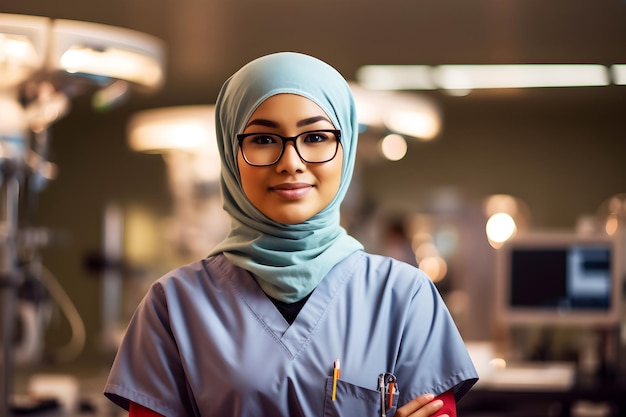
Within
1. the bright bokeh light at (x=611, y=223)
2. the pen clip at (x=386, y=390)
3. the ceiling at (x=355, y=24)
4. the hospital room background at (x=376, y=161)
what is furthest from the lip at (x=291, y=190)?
the ceiling at (x=355, y=24)

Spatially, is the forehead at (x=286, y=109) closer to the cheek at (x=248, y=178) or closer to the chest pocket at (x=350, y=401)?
the cheek at (x=248, y=178)

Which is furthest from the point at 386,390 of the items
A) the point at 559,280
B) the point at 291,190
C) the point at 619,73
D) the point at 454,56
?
the point at 454,56

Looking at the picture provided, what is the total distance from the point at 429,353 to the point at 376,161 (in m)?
5.36

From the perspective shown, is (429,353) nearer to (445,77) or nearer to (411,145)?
(445,77)

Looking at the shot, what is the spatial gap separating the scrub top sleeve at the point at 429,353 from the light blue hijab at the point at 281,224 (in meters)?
0.12

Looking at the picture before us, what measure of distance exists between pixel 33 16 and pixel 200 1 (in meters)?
2.95

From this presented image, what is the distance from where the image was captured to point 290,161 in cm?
98

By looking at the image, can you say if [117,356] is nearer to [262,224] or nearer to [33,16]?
[262,224]

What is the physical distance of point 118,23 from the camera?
4.72 m

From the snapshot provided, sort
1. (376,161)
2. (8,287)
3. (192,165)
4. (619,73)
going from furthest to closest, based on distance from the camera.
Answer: (376,161), (192,165), (8,287), (619,73)

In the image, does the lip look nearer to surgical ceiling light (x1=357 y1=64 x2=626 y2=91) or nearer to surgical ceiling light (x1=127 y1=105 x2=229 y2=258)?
surgical ceiling light (x1=127 y1=105 x2=229 y2=258)

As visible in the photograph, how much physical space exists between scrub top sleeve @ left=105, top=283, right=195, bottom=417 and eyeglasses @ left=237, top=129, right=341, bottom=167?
20 centimetres

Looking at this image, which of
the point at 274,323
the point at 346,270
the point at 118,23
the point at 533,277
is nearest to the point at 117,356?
the point at 274,323

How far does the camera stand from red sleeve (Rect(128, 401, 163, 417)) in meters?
1.02
